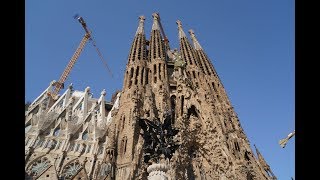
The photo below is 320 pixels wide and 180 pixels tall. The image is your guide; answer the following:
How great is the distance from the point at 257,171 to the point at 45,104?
2170cm

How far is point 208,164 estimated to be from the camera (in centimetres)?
2020

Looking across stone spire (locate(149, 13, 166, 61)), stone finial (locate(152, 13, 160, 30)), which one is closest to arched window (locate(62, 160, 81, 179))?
stone spire (locate(149, 13, 166, 61))

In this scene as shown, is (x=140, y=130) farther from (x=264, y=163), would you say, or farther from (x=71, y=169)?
(x=264, y=163)

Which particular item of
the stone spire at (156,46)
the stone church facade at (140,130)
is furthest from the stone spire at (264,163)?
the stone spire at (156,46)

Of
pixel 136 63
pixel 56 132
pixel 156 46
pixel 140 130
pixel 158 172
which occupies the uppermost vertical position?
pixel 156 46

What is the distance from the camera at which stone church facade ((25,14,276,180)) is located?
1814 centimetres

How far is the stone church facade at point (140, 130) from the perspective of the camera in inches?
714

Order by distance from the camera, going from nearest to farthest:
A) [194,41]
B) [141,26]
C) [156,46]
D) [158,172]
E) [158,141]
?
[158,172]
[158,141]
[156,46]
[141,26]
[194,41]

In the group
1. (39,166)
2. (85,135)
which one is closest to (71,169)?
(39,166)

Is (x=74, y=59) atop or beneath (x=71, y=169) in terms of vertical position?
atop

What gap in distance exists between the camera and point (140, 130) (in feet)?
62.7

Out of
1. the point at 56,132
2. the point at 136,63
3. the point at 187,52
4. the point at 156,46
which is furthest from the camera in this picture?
the point at 187,52
